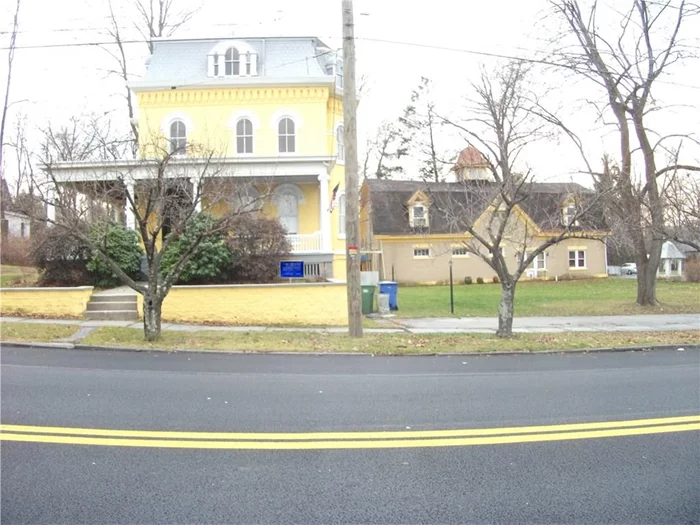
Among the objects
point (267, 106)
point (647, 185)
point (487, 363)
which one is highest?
point (267, 106)

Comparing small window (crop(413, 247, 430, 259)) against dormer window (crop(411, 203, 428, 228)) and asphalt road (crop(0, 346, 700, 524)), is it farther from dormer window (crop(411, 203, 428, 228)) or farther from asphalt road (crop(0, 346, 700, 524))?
asphalt road (crop(0, 346, 700, 524))

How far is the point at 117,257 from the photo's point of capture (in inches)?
697

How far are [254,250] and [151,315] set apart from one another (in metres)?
5.47

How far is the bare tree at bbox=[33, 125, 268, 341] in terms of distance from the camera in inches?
449

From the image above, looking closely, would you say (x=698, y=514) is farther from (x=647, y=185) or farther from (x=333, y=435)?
(x=647, y=185)

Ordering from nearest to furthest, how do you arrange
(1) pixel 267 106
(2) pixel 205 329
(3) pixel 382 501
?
(3) pixel 382 501 < (2) pixel 205 329 < (1) pixel 267 106

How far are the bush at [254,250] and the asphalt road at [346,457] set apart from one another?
27.3 feet

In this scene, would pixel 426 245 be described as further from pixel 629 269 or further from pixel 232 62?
pixel 629 269

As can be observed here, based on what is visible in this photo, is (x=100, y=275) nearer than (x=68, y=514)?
No

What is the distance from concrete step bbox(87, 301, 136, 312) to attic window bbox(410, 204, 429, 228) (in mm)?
24122

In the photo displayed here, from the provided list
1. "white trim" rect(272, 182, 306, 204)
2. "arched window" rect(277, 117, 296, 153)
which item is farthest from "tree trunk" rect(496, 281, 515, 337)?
"arched window" rect(277, 117, 296, 153)

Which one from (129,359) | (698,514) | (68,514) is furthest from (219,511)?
(129,359)

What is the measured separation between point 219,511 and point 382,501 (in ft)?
3.61

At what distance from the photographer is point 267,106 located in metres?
24.8
